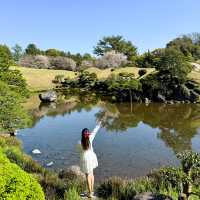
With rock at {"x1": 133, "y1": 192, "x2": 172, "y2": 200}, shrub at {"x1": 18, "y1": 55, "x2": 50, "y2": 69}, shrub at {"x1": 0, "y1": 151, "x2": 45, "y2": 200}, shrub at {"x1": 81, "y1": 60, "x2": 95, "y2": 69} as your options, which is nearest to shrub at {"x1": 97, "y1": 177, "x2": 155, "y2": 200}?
rock at {"x1": 133, "y1": 192, "x2": 172, "y2": 200}

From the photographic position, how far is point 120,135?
28531mm

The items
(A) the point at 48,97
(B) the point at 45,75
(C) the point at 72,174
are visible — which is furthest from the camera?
(B) the point at 45,75

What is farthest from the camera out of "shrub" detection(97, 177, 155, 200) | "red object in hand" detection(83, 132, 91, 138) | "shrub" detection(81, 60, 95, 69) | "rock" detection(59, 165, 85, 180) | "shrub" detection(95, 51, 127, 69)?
"shrub" detection(81, 60, 95, 69)

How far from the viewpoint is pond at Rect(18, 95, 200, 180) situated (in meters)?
20.9

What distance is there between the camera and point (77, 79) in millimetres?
73562

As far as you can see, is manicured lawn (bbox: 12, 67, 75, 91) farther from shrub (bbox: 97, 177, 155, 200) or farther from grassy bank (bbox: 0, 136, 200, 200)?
shrub (bbox: 97, 177, 155, 200)

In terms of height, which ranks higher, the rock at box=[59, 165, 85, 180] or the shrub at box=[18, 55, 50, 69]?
the shrub at box=[18, 55, 50, 69]

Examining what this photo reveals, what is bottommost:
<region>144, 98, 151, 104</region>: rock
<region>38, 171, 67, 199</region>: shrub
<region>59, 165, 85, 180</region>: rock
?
<region>59, 165, 85, 180</region>: rock

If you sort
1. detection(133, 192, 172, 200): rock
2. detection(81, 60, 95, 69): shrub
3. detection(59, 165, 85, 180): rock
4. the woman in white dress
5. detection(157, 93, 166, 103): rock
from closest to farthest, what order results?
detection(133, 192, 172, 200): rock < the woman in white dress < detection(59, 165, 85, 180): rock < detection(157, 93, 166, 103): rock < detection(81, 60, 95, 69): shrub

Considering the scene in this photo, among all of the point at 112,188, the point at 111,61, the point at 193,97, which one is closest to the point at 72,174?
the point at 112,188

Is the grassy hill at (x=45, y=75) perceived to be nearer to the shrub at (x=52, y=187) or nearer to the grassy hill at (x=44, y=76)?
the grassy hill at (x=44, y=76)

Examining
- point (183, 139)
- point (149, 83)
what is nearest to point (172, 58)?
Answer: point (149, 83)

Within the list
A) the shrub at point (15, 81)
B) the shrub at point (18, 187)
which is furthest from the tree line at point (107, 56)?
the shrub at point (18, 187)

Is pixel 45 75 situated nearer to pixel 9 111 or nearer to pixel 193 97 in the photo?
pixel 193 97
